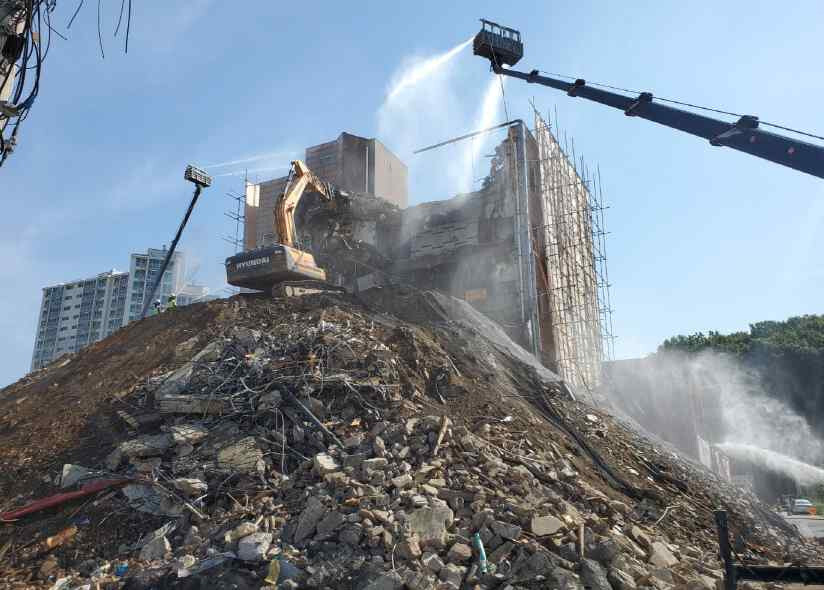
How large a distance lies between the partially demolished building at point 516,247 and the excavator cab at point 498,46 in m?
6.24

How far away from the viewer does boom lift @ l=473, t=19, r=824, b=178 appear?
367 inches

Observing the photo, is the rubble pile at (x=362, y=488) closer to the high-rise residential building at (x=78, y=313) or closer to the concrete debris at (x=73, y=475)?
the concrete debris at (x=73, y=475)

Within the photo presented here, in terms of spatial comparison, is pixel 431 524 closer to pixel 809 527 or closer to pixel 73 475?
pixel 73 475

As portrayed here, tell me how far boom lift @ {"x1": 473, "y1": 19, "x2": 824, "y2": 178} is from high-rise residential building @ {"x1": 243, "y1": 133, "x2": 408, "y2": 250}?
52.3 ft

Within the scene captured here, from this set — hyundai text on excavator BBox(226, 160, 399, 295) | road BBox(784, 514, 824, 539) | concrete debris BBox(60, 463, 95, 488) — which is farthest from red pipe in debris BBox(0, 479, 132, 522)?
road BBox(784, 514, 824, 539)

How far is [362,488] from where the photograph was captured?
6141 millimetres

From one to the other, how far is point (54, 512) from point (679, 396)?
22989 mm

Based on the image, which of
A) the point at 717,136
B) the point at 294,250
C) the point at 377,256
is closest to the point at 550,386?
the point at 717,136

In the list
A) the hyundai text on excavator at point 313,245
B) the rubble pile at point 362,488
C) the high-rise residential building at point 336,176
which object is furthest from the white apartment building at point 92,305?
the rubble pile at point 362,488

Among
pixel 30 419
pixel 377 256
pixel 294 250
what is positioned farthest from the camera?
pixel 377 256

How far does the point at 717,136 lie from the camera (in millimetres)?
10422

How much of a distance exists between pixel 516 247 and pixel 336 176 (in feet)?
44.9

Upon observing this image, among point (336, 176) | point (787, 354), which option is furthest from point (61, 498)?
point (787, 354)

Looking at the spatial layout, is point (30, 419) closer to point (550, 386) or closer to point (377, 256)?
point (550, 386)
